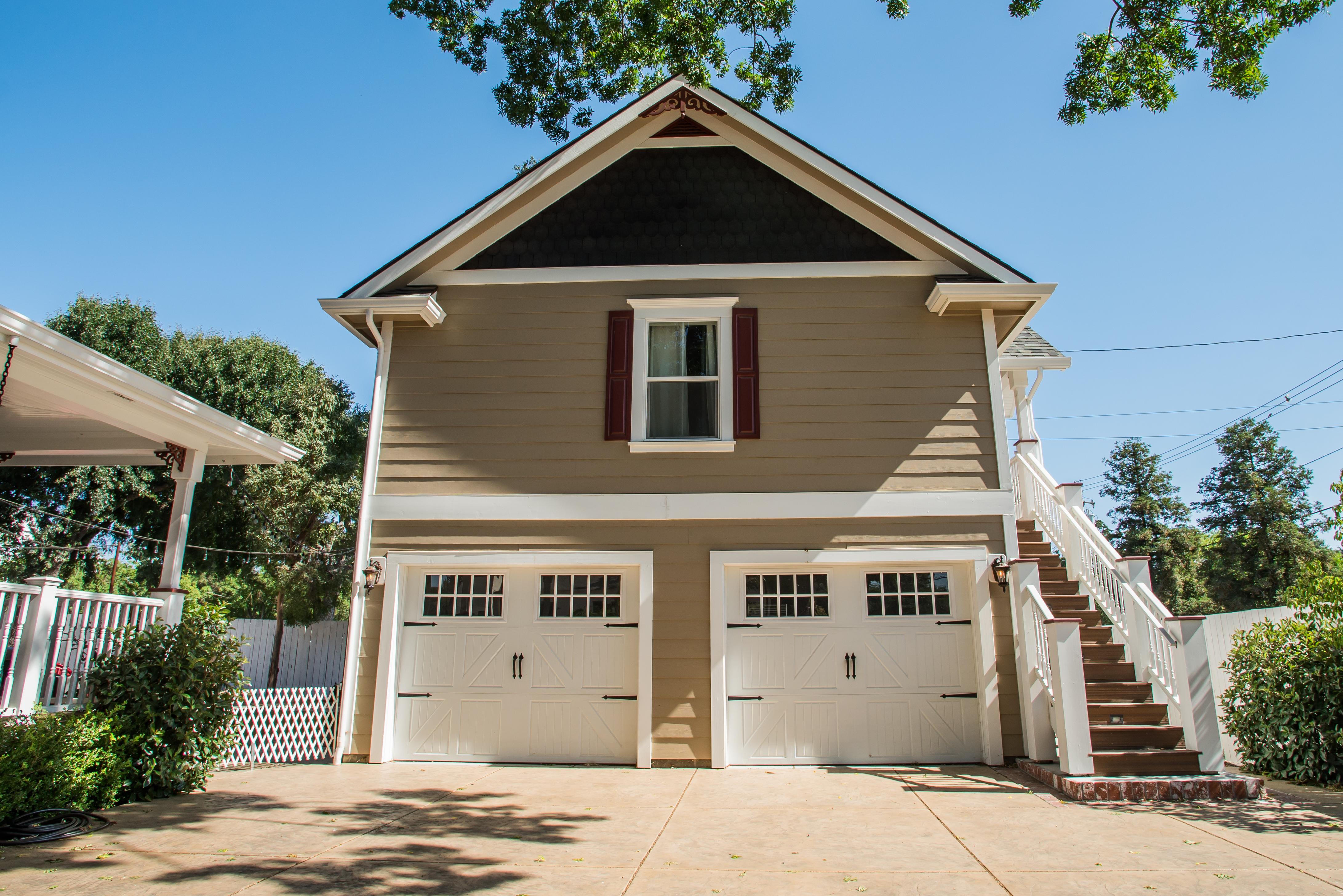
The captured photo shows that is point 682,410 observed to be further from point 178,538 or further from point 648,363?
point 178,538

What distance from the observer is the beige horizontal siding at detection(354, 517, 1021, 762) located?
25.3ft

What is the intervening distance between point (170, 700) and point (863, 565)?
246 inches

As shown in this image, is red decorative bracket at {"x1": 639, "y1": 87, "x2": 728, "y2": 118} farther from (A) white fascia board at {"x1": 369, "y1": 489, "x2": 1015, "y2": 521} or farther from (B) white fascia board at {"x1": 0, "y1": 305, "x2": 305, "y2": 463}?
(B) white fascia board at {"x1": 0, "y1": 305, "x2": 305, "y2": 463}

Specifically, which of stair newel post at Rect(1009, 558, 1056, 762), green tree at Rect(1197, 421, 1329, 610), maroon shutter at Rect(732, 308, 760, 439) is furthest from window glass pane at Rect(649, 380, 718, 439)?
green tree at Rect(1197, 421, 1329, 610)

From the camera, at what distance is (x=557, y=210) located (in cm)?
909

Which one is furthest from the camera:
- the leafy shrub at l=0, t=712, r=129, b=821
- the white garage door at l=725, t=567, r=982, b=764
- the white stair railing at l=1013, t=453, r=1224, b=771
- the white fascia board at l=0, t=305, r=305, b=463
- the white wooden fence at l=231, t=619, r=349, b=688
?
the white wooden fence at l=231, t=619, r=349, b=688

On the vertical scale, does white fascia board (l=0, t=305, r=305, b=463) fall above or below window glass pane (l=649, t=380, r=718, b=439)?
below

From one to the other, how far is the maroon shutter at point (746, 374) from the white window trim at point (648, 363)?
51mm

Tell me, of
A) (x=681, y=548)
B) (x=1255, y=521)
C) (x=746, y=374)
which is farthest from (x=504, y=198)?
(x=1255, y=521)

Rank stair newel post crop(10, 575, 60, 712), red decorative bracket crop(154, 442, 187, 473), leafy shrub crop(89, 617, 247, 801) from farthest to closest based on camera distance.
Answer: red decorative bracket crop(154, 442, 187, 473) → leafy shrub crop(89, 617, 247, 801) → stair newel post crop(10, 575, 60, 712)

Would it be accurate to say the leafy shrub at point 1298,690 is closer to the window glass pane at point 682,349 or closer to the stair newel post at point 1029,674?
the stair newel post at point 1029,674

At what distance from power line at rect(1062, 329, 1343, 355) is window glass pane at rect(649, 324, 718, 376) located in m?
14.3

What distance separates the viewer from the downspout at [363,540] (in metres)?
7.89

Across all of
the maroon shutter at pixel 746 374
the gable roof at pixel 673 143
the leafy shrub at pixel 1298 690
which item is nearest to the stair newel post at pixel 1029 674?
the leafy shrub at pixel 1298 690
